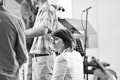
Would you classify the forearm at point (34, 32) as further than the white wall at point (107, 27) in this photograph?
No

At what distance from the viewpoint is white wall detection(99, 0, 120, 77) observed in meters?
5.27

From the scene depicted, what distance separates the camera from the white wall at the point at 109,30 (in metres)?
5.27

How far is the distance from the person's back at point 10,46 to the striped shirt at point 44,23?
30.5 inches

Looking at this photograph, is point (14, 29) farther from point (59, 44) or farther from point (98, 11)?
point (98, 11)

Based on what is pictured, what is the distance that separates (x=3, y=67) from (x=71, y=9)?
13.9 ft

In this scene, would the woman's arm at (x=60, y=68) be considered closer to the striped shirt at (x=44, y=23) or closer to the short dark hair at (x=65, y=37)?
the short dark hair at (x=65, y=37)

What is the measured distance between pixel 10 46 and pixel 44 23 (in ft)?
2.85

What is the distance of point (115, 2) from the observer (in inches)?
209

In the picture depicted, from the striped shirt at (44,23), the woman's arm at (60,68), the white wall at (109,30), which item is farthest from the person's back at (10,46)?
the white wall at (109,30)

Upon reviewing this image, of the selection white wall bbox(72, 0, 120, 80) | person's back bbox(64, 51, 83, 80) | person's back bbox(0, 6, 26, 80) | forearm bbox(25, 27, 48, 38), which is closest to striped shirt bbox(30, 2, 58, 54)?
forearm bbox(25, 27, 48, 38)

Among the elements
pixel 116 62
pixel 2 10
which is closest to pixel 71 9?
pixel 116 62

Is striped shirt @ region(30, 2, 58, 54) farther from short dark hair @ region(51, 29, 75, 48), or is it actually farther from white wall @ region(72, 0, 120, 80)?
white wall @ region(72, 0, 120, 80)

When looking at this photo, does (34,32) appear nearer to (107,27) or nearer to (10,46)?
(10,46)

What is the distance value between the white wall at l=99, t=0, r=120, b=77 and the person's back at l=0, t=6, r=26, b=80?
4.07 meters
